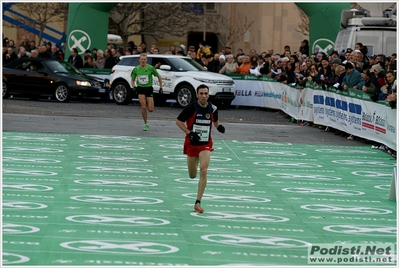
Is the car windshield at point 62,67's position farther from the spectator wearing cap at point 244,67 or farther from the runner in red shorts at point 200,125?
the runner in red shorts at point 200,125

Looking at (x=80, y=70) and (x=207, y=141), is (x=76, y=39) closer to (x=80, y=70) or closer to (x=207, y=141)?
(x=80, y=70)

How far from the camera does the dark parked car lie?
31234 millimetres

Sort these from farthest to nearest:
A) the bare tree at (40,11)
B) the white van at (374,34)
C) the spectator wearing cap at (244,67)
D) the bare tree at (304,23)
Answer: the bare tree at (40,11) → the bare tree at (304,23) → the spectator wearing cap at (244,67) → the white van at (374,34)

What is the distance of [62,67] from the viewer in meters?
31.8

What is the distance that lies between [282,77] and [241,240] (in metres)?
18.5

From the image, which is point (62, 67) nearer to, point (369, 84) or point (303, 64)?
point (303, 64)

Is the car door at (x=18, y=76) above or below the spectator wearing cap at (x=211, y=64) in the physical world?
below

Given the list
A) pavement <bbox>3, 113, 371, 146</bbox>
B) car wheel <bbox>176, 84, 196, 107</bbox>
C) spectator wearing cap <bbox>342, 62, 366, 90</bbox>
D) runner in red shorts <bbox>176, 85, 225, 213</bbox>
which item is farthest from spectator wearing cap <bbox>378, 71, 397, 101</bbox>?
car wheel <bbox>176, 84, 196, 107</bbox>

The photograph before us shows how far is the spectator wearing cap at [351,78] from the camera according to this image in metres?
22.1

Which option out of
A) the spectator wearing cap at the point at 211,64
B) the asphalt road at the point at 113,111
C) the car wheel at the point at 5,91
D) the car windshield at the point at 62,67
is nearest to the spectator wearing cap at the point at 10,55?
the car wheel at the point at 5,91

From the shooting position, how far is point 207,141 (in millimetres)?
12516

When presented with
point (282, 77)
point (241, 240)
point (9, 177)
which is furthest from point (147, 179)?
point (282, 77)

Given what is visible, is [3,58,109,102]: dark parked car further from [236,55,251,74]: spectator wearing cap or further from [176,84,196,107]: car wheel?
[236,55,251,74]: spectator wearing cap

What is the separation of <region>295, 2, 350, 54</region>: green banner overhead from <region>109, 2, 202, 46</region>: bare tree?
27.3 metres
